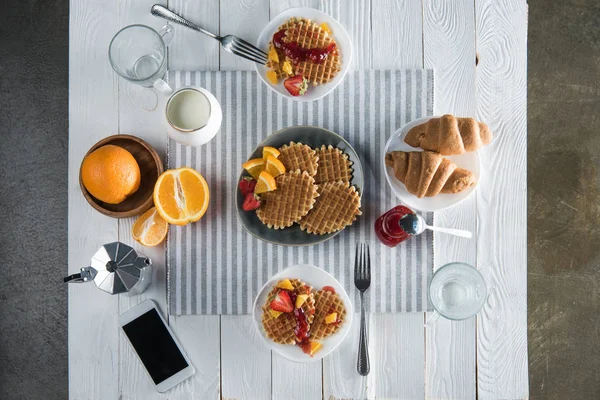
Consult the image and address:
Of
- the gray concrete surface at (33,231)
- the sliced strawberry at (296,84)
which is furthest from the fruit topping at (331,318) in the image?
the gray concrete surface at (33,231)

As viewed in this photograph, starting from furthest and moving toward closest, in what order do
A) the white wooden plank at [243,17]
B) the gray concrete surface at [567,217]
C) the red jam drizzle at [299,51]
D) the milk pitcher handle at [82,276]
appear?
the gray concrete surface at [567,217] < the white wooden plank at [243,17] < the red jam drizzle at [299,51] < the milk pitcher handle at [82,276]

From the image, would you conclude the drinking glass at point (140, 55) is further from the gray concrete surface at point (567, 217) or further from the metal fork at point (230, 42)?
the gray concrete surface at point (567, 217)

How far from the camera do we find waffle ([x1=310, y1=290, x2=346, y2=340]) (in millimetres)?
1289

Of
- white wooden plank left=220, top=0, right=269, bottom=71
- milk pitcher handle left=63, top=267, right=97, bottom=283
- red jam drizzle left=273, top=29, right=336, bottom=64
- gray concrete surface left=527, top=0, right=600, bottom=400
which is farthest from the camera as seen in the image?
gray concrete surface left=527, top=0, right=600, bottom=400

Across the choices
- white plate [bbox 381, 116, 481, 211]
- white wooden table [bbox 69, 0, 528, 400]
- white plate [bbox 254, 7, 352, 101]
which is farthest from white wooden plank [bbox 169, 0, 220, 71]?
white plate [bbox 381, 116, 481, 211]

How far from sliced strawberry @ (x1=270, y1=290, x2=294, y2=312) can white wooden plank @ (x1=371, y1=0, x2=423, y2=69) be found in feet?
2.26

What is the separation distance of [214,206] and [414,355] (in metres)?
0.70

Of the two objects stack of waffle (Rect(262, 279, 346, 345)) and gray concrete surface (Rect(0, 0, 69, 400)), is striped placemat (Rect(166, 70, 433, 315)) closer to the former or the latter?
stack of waffle (Rect(262, 279, 346, 345))

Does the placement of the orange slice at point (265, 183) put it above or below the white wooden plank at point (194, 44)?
below

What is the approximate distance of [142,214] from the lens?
137 cm

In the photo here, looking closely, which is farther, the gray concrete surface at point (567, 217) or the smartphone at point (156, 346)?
the gray concrete surface at point (567, 217)

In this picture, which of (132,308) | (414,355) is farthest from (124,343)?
(414,355)

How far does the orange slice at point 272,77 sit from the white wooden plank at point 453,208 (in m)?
0.43

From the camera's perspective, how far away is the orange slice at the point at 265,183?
1285 mm
